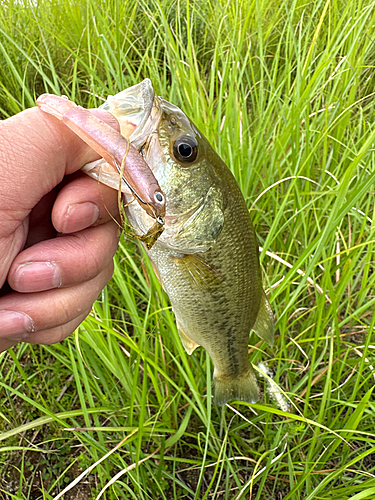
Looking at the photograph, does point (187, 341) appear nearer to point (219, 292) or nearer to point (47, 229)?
point (219, 292)

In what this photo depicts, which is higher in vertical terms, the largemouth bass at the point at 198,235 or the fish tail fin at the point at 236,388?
the largemouth bass at the point at 198,235

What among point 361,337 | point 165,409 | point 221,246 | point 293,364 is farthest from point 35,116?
point 361,337

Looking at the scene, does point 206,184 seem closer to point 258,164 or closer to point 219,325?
point 219,325

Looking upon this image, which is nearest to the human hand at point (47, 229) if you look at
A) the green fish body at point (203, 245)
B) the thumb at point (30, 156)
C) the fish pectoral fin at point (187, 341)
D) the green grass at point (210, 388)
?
the thumb at point (30, 156)

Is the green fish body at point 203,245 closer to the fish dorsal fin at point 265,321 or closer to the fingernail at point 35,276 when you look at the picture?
the fish dorsal fin at point 265,321

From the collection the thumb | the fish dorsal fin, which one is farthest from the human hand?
the fish dorsal fin
